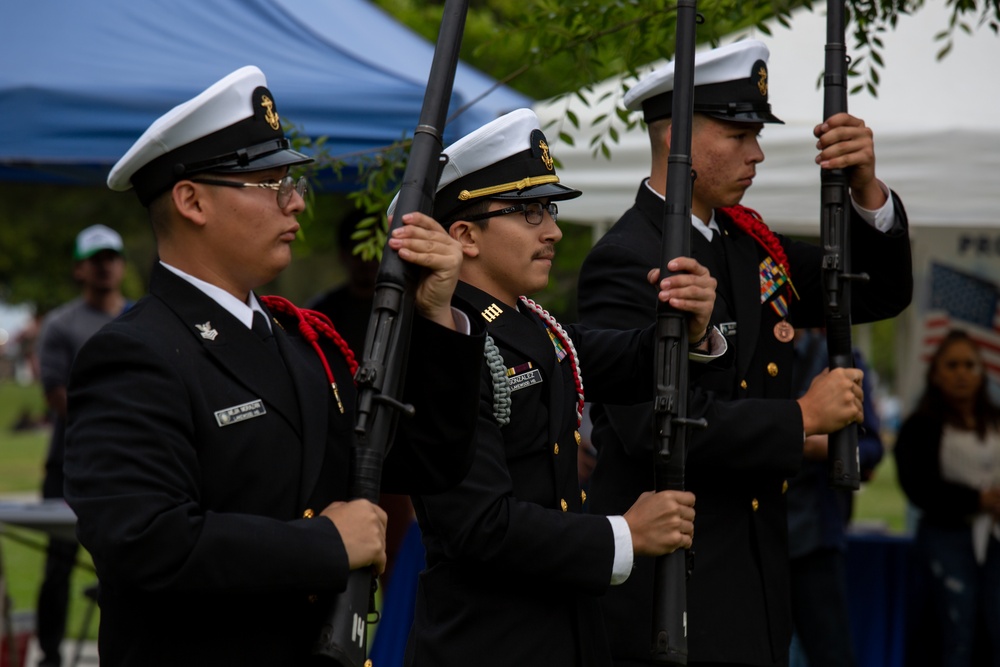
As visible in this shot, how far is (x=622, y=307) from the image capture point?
11.9 ft

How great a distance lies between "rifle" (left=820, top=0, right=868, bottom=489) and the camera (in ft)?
Answer: 11.0

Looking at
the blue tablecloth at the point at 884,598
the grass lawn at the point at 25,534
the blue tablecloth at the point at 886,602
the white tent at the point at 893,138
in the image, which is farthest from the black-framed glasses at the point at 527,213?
the blue tablecloth at the point at 884,598

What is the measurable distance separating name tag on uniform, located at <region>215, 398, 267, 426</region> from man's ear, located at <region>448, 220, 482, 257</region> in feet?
2.60

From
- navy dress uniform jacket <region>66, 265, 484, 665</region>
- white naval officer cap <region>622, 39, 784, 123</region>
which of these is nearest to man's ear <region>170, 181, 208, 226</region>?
navy dress uniform jacket <region>66, 265, 484, 665</region>

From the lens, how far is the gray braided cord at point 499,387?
3.02 meters

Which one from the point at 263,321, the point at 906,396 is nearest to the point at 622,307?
the point at 263,321

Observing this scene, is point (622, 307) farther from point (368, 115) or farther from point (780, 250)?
point (368, 115)

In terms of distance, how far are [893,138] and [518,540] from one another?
3.17 meters

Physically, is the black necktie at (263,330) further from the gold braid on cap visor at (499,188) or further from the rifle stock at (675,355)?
the rifle stock at (675,355)

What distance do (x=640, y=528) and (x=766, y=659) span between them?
2.72 feet

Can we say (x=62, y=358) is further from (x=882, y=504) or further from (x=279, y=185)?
(x=882, y=504)

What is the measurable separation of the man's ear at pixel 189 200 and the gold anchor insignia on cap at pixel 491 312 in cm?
75

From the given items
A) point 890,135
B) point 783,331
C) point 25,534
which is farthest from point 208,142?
point 25,534

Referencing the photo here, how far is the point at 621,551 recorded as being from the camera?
2.98 metres
